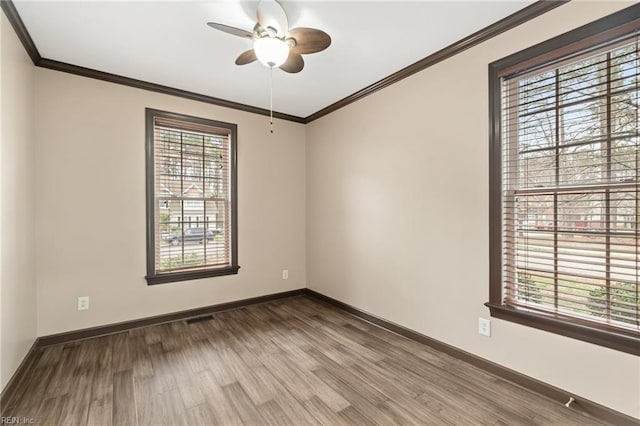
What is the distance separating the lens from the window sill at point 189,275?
124 inches

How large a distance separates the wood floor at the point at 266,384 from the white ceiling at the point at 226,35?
2621 millimetres

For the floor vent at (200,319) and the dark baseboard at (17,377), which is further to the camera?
the floor vent at (200,319)

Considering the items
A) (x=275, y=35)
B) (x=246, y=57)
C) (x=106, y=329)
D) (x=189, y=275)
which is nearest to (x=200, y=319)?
(x=189, y=275)

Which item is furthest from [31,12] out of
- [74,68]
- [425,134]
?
[425,134]

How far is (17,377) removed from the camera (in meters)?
2.07

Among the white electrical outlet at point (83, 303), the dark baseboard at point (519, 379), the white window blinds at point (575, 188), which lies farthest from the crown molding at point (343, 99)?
the dark baseboard at point (519, 379)

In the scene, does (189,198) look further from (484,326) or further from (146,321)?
(484,326)

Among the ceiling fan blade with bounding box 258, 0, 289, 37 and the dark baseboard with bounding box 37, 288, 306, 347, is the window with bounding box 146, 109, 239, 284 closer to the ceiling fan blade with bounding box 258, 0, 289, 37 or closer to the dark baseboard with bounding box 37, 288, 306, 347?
the dark baseboard with bounding box 37, 288, 306, 347

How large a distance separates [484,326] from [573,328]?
1.82 ft

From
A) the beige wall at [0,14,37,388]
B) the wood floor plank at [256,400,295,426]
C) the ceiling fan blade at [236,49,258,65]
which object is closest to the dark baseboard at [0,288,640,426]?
the beige wall at [0,14,37,388]

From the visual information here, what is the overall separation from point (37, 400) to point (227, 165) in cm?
268

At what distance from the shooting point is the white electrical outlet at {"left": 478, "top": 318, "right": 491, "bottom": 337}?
86.7 inches

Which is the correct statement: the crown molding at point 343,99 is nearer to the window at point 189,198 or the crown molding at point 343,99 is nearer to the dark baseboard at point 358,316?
the window at point 189,198

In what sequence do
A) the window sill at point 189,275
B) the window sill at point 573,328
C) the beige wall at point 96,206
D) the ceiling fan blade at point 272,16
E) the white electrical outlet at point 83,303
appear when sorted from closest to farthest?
the window sill at point 573,328 < the ceiling fan blade at point 272,16 < the beige wall at point 96,206 < the white electrical outlet at point 83,303 < the window sill at point 189,275
